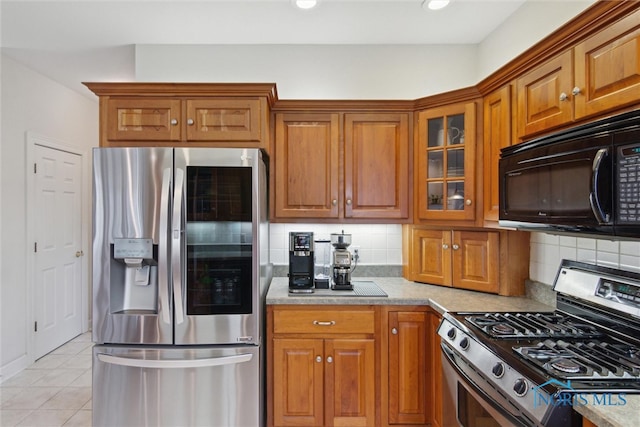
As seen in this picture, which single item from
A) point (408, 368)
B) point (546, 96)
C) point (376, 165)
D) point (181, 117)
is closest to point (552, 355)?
point (408, 368)

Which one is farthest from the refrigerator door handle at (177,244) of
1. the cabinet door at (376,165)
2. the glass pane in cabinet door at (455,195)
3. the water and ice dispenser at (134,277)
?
the glass pane in cabinet door at (455,195)

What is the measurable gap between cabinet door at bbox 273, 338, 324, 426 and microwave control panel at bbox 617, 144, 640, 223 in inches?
62.1

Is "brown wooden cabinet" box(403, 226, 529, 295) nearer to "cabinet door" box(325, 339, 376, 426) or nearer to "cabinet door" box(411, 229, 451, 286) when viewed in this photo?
"cabinet door" box(411, 229, 451, 286)

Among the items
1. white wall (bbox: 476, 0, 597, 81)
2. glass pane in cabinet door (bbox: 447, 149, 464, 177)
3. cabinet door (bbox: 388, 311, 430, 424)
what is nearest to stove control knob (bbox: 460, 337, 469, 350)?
cabinet door (bbox: 388, 311, 430, 424)

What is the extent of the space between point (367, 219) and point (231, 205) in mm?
970

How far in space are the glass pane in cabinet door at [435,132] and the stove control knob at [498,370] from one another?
56.9 inches

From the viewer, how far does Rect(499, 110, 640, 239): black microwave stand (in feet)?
3.45

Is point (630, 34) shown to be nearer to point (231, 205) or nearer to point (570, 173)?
point (570, 173)

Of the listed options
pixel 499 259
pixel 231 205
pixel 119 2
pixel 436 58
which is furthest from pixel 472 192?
pixel 119 2

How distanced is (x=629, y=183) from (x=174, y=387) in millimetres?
2225

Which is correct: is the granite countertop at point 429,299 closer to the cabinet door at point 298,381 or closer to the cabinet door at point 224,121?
the cabinet door at point 298,381

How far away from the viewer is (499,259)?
213cm

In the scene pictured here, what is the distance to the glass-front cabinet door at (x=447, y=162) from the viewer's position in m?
2.11

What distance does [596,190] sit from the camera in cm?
111
